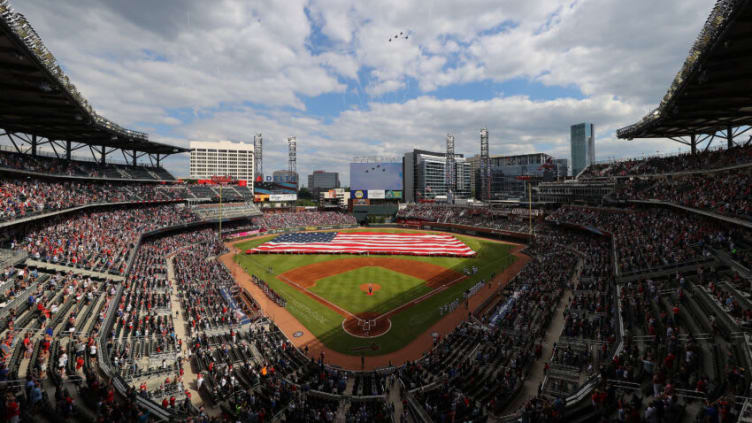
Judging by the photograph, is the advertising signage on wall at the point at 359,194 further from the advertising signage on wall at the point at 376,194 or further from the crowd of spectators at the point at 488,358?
the crowd of spectators at the point at 488,358

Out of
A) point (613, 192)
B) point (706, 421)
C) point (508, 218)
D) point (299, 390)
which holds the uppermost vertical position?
point (613, 192)

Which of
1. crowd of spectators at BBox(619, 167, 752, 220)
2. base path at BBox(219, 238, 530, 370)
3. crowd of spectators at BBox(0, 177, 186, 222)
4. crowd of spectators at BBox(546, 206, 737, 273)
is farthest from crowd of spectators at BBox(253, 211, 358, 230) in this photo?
crowd of spectators at BBox(619, 167, 752, 220)

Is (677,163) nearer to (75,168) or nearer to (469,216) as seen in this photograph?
(469,216)

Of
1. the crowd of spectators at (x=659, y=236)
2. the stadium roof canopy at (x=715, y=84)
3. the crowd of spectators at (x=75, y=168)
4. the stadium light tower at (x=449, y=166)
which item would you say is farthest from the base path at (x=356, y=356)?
the stadium light tower at (x=449, y=166)

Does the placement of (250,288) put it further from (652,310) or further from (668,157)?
(668,157)

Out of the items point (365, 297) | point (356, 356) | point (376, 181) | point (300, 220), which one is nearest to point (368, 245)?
point (365, 297)

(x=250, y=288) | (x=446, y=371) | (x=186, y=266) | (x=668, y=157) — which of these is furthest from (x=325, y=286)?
(x=668, y=157)
